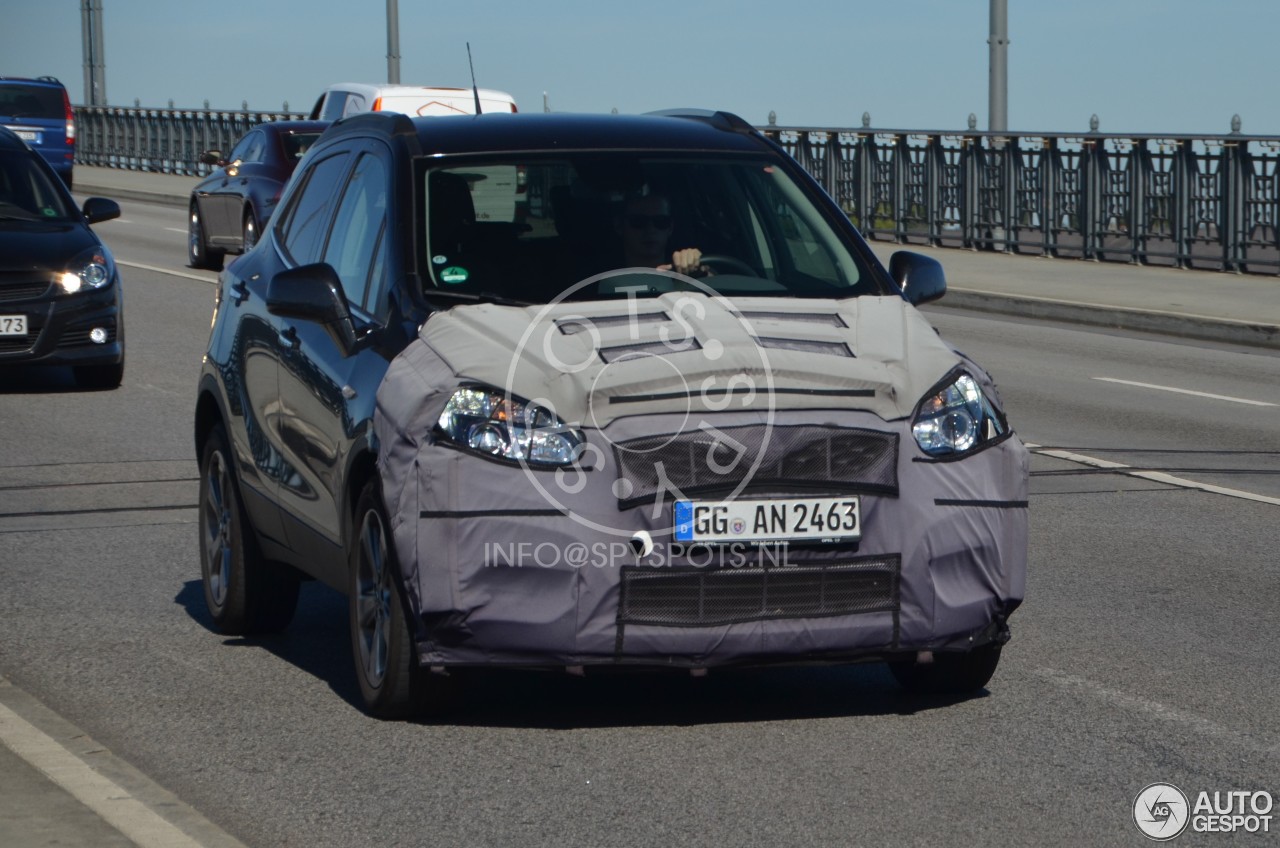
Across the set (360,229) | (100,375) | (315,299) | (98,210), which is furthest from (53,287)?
(315,299)

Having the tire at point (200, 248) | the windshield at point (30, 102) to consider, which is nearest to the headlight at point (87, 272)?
the tire at point (200, 248)

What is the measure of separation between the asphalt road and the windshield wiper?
46.2 inches

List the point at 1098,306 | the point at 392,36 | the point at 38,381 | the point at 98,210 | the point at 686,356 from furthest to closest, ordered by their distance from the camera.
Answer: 1. the point at 392,36
2. the point at 1098,306
3. the point at 38,381
4. the point at 98,210
5. the point at 686,356

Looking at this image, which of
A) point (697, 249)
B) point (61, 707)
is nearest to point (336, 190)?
point (697, 249)

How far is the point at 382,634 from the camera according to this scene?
606 cm

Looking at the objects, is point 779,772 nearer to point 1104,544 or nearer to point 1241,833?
point 1241,833

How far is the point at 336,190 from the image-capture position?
7391mm

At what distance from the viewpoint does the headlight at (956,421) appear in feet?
19.2

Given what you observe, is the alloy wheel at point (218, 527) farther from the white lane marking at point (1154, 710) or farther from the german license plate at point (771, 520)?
the white lane marking at point (1154, 710)

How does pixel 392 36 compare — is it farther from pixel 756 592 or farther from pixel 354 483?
pixel 756 592

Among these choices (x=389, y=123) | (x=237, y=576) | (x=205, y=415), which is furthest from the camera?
(x=205, y=415)

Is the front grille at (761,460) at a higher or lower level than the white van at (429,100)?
lower

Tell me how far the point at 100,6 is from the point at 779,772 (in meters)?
49.1

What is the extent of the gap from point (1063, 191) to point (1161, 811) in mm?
21919
